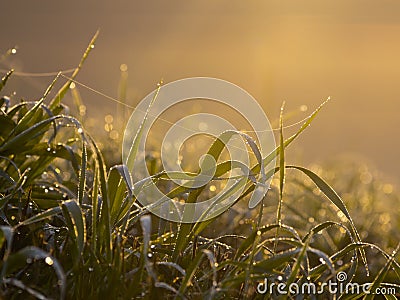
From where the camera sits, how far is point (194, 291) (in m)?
2.07

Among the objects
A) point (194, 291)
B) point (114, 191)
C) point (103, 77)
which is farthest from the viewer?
point (103, 77)

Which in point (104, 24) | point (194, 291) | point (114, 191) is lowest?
point (194, 291)

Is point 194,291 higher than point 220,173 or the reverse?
the reverse

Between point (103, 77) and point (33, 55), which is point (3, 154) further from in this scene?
point (33, 55)

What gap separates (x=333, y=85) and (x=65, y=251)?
56.7ft

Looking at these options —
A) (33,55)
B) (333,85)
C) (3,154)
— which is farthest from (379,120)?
(3,154)

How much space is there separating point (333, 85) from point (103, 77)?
6.00 metres

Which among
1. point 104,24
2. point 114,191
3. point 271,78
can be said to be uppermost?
point 104,24

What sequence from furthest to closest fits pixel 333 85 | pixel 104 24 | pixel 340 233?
1. pixel 104 24
2. pixel 333 85
3. pixel 340 233

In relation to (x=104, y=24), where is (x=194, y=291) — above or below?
below

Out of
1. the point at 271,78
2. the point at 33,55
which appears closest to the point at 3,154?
the point at 271,78

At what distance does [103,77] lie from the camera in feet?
52.3

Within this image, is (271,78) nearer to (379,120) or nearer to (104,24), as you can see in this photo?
(379,120)

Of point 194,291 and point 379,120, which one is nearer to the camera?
point 194,291
